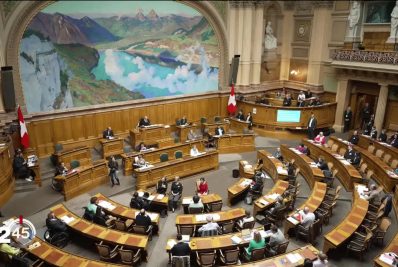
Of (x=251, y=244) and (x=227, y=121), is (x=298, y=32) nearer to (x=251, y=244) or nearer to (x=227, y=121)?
(x=227, y=121)

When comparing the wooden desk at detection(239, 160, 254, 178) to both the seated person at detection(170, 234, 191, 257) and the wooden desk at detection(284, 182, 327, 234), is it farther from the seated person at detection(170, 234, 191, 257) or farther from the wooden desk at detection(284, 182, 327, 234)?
the seated person at detection(170, 234, 191, 257)

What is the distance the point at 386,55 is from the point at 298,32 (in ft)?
21.0

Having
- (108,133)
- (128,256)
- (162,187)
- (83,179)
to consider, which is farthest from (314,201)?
(108,133)

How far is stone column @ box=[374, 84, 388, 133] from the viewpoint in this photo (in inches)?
642

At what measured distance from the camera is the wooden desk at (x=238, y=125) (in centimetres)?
1798

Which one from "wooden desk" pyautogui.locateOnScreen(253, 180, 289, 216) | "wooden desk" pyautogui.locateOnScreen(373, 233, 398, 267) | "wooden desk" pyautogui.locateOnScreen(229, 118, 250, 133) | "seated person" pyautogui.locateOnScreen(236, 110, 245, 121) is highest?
"seated person" pyautogui.locateOnScreen(236, 110, 245, 121)

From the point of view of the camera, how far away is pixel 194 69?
61.8ft

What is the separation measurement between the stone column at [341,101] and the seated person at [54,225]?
15.3 meters

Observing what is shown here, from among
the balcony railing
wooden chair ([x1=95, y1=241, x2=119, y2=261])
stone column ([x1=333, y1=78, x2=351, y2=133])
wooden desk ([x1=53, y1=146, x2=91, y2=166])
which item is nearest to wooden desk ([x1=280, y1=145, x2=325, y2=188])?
stone column ([x1=333, y1=78, x2=351, y2=133])

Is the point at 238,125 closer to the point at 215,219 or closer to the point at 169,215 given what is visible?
the point at 169,215

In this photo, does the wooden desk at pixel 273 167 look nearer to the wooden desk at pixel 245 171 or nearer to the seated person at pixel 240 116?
the wooden desk at pixel 245 171

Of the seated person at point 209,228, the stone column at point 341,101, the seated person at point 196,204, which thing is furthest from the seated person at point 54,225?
the stone column at point 341,101

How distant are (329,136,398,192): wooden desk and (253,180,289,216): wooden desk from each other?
3.54 metres

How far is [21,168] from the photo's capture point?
40.6 feet
